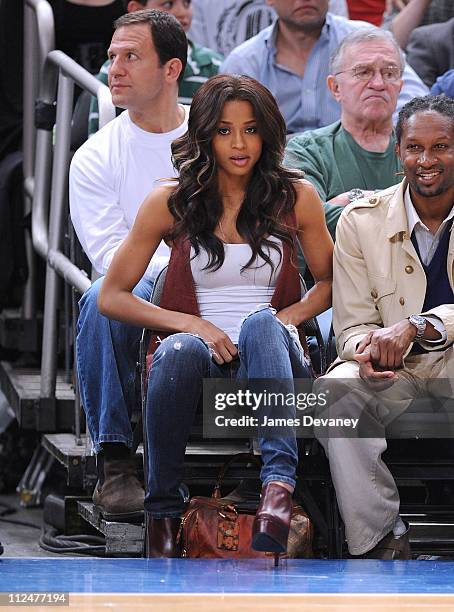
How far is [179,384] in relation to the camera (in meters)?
4.17

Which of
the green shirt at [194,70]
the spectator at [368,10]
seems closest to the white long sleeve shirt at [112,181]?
the green shirt at [194,70]

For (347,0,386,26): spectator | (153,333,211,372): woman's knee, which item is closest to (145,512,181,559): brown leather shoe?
(153,333,211,372): woman's knee

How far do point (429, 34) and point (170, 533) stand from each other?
3338mm

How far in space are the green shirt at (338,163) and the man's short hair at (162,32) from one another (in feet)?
1.72

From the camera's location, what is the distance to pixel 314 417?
4.39 m

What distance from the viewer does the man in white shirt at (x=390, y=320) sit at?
14.0 feet

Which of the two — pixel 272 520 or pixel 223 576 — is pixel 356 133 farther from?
pixel 223 576

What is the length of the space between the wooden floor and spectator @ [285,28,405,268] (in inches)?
69.2

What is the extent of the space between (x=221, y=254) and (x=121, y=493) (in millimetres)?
812

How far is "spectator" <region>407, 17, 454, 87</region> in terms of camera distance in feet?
22.1

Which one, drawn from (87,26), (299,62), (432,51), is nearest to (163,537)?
(299,62)

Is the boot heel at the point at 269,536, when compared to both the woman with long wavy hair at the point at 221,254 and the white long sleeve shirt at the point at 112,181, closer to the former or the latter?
the woman with long wavy hair at the point at 221,254

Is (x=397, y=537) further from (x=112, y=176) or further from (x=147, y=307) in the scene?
(x=112, y=176)

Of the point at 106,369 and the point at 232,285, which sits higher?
the point at 232,285
